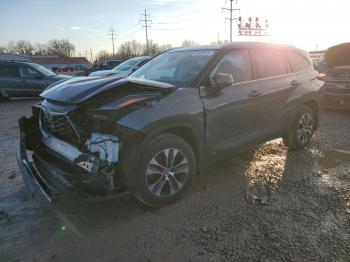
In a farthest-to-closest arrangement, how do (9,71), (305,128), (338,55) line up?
1. (9,71)
2. (338,55)
3. (305,128)

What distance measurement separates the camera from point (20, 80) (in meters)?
15.0

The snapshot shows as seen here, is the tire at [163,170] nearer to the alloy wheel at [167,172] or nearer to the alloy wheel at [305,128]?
the alloy wheel at [167,172]

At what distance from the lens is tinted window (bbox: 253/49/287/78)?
5.23 m

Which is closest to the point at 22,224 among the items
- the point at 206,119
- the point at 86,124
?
the point at 86,124

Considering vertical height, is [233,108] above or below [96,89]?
below

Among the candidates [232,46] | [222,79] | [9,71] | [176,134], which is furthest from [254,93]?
[9,71]

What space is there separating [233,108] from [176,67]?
96cm

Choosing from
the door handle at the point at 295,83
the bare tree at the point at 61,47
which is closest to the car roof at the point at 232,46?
the door handle at the point at 295,83

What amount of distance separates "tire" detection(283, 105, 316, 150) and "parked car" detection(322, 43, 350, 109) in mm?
4048

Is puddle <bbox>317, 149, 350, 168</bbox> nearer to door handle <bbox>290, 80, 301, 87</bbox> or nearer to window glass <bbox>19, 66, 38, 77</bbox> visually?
door handle <bbox>290, 80, 301, 87</bbox>

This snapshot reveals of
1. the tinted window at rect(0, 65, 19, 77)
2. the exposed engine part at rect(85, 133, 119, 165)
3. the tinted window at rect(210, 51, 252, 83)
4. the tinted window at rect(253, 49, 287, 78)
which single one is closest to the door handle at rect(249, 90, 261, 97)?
the tinted window at rect(210, 51, 252, 83)

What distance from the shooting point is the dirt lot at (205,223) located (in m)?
3.26

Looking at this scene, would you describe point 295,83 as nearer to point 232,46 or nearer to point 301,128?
point 301,128

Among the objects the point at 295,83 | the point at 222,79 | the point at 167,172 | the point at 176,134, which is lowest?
the point at 167,172
